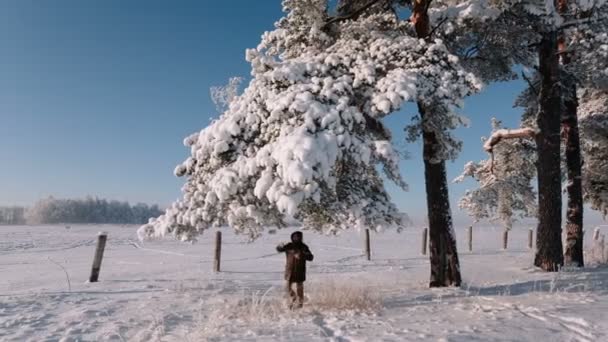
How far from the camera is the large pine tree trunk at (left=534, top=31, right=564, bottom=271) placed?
39.1 ft

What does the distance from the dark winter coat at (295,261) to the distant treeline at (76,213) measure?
441ft

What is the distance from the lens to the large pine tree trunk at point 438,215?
9547 mm

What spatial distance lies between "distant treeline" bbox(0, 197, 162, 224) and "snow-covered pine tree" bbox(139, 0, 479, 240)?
439ft

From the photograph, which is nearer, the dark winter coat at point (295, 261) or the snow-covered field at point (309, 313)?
the snow-covered field at point (309, 313)

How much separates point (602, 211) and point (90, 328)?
63.0 feet

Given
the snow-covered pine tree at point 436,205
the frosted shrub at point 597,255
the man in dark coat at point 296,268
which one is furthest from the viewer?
the frosted shrub at point 597,255

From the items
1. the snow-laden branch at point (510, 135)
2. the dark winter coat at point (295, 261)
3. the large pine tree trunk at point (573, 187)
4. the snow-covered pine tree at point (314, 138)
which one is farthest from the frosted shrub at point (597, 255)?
the dark winter coat at point (295, 261)

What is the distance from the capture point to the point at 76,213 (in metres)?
142

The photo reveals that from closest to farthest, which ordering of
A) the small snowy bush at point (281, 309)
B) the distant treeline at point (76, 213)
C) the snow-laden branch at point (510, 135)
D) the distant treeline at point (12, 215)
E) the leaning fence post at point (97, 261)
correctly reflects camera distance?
the small snowy bush at point (281, 309) → the leaning fence post at point (97, 261) → the snow-laden branch at point (510, 135) → the distant treeline at point (76, 213) → the distant treeline at point (12, 215)

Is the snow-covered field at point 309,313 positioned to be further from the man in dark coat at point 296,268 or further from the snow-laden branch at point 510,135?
the snow-laden branch at point 510,135

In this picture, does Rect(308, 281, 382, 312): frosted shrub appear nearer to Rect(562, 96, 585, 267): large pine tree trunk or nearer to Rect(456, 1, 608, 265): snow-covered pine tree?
Rect(456, 1, 608, 265): snow-covered pine tree

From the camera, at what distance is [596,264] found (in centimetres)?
1402

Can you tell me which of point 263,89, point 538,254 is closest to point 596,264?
point 538,254

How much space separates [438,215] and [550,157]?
454cm
